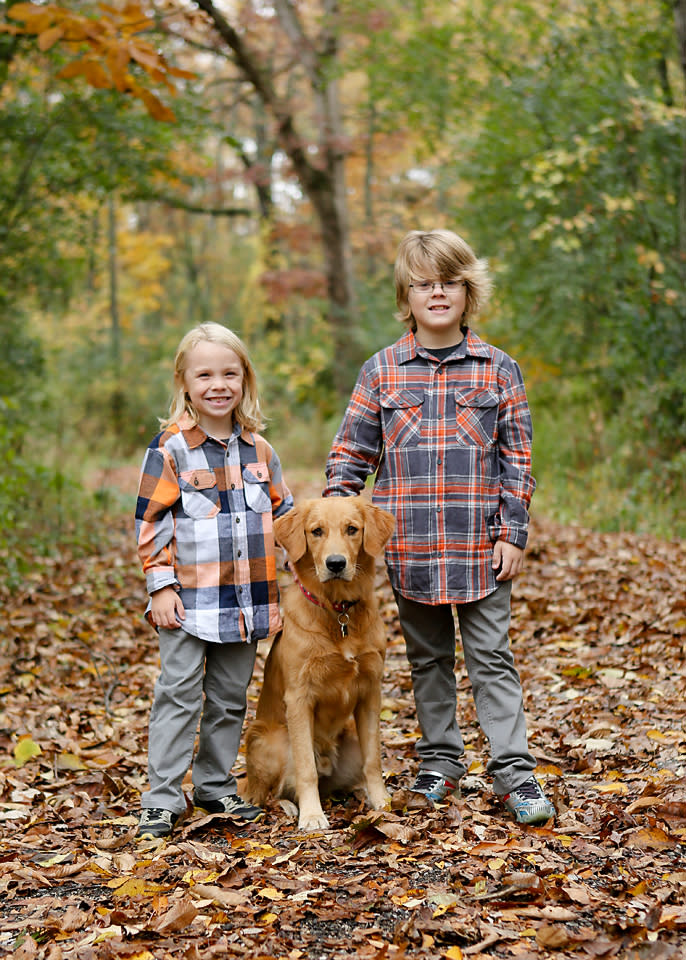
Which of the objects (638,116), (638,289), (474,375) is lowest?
(474,375)

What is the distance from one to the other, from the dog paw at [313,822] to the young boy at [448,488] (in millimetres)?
483

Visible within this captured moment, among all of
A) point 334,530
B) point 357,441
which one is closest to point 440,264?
point 357,441

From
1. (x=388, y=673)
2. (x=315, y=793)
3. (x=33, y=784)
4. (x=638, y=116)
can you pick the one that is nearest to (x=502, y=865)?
(x=315, y=793)

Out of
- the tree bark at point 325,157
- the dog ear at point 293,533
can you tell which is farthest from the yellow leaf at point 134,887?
the tree bark at point 325,157

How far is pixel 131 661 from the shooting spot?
257 inches

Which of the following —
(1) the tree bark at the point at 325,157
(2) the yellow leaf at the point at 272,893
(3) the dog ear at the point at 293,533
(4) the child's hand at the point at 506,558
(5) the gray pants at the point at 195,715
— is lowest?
(2) the yellow leaf at the point at 272,893

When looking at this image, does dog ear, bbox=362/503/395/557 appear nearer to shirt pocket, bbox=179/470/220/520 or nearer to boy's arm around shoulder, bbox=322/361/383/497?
boy's arm around shoulder, bbox=322/361/383/497

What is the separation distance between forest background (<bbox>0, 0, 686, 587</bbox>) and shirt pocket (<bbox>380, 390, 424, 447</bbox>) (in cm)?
274

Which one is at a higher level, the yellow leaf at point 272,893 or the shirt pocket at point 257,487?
the shirt pocket at point 257,487

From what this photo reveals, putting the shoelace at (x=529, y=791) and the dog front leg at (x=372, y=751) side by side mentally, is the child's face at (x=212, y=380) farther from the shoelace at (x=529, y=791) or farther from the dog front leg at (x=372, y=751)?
the shoelace at (x=529, y=791)

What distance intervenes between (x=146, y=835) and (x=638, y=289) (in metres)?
9.04

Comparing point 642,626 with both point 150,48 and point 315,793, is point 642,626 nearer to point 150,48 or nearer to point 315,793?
point 315,793

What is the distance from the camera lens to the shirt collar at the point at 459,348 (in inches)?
157

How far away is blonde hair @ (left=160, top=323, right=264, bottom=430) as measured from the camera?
4.11 m
